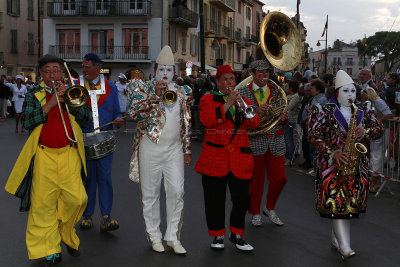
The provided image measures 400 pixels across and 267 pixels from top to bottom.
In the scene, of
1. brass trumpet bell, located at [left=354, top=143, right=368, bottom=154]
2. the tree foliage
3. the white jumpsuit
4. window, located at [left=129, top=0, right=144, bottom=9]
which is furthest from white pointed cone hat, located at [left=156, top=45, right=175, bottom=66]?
the tree foliage

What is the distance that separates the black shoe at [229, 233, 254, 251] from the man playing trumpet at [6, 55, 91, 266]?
1.63 meters

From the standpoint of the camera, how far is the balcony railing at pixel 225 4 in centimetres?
5053

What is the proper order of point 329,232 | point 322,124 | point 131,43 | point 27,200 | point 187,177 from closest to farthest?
point 27,200 < point 322,124 < point 329,232 < point 187,177 < point 131,43

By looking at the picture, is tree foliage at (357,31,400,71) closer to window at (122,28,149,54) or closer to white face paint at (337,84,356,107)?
window at (122,28,149,54)

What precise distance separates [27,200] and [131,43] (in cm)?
3561

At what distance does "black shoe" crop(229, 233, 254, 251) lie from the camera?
557 cm

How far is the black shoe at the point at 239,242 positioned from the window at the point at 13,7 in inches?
1714

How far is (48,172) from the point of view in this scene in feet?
16.6

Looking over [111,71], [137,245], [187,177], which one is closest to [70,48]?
[111,71]

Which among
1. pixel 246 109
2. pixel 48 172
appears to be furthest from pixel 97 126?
pixel 246 109

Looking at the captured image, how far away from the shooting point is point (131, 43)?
131ft

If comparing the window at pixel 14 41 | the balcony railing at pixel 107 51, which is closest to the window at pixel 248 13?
the balcony railing at pixel 107 51

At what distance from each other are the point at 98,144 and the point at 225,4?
159 ft

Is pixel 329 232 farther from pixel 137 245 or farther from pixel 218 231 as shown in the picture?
pixel 137 245
